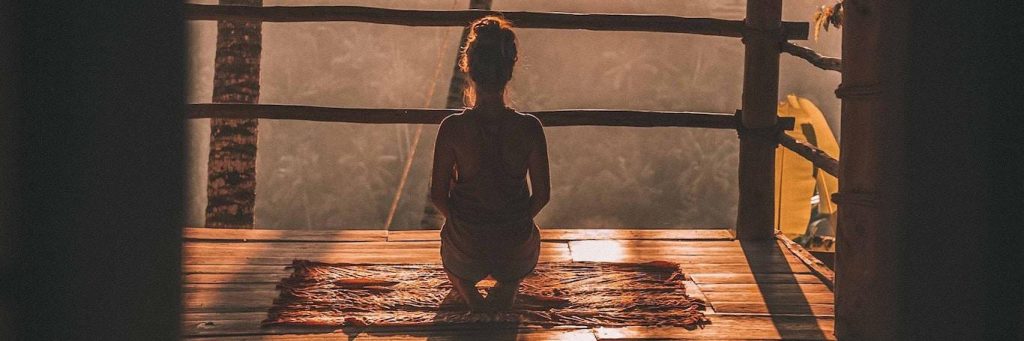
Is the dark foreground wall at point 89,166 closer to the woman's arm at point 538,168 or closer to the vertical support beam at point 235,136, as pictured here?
the woman's arm at point 538,168

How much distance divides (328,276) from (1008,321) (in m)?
2.44

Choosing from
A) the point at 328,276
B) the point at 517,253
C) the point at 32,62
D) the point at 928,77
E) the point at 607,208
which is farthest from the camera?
the point at 607,208

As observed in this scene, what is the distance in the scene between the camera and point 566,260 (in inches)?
147

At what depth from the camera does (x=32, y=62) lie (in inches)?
37.3

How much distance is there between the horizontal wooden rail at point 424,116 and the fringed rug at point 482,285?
0.74 m

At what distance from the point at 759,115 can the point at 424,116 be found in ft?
4.28

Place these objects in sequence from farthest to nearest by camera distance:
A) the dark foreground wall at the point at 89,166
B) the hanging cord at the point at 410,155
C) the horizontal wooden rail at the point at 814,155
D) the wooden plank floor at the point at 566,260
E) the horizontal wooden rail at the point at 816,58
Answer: the hanging cord at the point at 410,155 < the horizontal wooden rail at the point at 816,58 < the horizontal wooden rail at the point at 814,155 < the wooden plank floor at the point at 566,260 < the dark foreground wall at the point at 89,166

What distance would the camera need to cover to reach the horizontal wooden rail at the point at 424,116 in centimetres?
417

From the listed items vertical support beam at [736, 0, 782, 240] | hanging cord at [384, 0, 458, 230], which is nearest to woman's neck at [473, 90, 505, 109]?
vertical support beam at [736, 0, 782, 240]

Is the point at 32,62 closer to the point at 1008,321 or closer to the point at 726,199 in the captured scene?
the point at 1008,321

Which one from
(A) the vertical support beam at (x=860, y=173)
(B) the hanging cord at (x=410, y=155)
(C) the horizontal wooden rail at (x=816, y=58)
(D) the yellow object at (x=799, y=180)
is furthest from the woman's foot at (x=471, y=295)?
(B) the hanging cord at (x=410, y=155)

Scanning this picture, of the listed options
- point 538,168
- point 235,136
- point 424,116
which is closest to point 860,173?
point 538,168

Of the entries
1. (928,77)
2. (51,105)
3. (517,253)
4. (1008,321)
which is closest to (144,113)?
(51,105)

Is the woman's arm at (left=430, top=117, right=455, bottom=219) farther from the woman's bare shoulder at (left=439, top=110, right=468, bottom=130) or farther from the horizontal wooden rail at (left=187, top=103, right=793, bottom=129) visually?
the horizontal wooden rail at (left=187, top=103, right=793, bottom=129)
